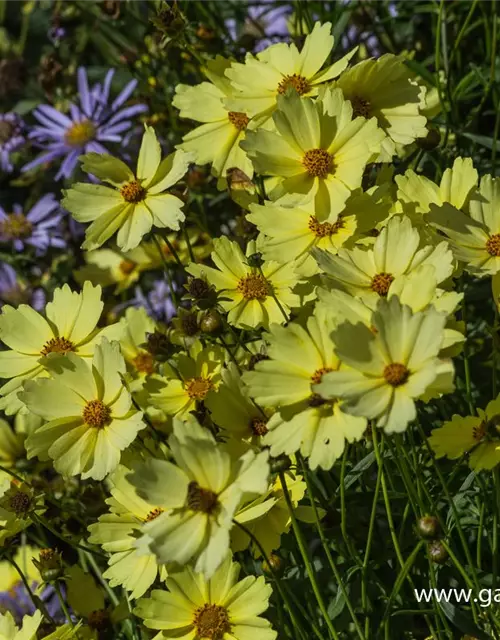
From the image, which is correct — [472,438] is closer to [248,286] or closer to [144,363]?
[248,286]

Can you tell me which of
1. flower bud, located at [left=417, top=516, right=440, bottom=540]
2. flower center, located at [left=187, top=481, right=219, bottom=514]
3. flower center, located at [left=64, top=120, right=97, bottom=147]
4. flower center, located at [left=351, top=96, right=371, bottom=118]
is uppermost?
flower center, located at [left=64, top=120, right=97, bottom=147]

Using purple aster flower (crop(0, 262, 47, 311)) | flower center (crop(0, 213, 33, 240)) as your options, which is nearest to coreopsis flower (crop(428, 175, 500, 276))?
purple aster flower (crop(0, 262, 47, 311))

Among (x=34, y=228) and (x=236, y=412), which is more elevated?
(x=34, y=228)

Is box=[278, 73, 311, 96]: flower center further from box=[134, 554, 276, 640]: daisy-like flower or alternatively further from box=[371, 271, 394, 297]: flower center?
box=[134, 554, 276, 640]: daisy-like flower

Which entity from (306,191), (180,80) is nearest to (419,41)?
(180,80)

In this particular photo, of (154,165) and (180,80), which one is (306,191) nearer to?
(154,165)

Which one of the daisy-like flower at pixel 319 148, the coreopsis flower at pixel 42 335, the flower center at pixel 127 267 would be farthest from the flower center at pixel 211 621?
the flower center at pixel 127 267

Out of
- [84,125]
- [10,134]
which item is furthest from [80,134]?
[10,134]

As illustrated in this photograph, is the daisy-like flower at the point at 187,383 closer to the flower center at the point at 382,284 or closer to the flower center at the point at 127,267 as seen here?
the flower center at the point at 382,284
